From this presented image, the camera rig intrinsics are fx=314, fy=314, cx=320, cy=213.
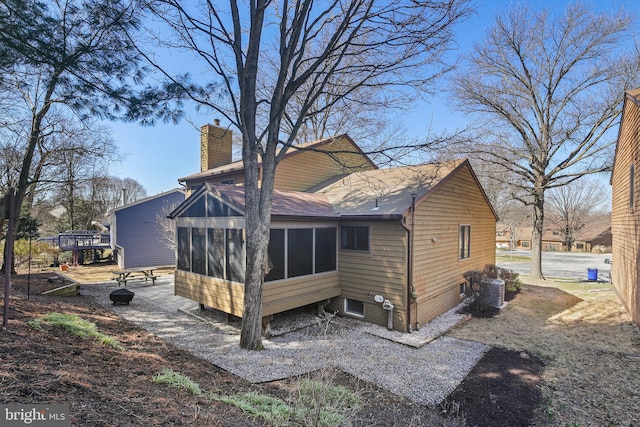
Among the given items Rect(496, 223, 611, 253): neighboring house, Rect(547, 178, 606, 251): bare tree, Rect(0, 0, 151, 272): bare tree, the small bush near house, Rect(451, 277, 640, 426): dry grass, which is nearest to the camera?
Rect(0, 0, 151, 272): bare tree

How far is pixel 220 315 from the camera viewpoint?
9.42 m

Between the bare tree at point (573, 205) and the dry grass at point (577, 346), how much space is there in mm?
38587

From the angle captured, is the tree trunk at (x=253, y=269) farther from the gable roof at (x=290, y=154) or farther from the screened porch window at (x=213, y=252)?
the gable roof at (x=290, y=154)

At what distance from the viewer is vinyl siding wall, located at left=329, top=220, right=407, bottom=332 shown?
8.45 metres

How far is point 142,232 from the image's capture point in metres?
20.8

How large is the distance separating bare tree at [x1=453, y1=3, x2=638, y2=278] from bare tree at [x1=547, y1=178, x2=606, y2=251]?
32.1 meters

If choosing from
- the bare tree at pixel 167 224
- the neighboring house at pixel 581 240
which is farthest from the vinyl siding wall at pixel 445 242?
the neighboring house at pixel 581 240

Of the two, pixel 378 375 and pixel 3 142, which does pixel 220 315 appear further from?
pixel 3 142

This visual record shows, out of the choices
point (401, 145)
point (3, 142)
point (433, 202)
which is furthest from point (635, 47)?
point (3, 142)

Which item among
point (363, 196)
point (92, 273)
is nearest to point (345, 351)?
point (363, 196)

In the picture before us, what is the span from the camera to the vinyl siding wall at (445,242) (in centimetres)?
895

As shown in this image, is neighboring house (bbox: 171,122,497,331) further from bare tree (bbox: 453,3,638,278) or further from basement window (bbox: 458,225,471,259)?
bare tree (bbox: 453,3,638,278)

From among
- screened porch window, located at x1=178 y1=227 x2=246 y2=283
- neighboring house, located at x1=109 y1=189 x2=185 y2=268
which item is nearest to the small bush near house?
screened porch window, located at x1=178 y1=227 x2=246 y2=283

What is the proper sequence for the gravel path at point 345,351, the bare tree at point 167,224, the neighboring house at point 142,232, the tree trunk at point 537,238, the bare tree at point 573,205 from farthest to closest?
1. the bare tree at point 573,205
2. the neighboring house at point 142,232
3. the bare tree at point 167,224
4. the tree trunk at point 537,238
5. the gravel path at point 345,351
